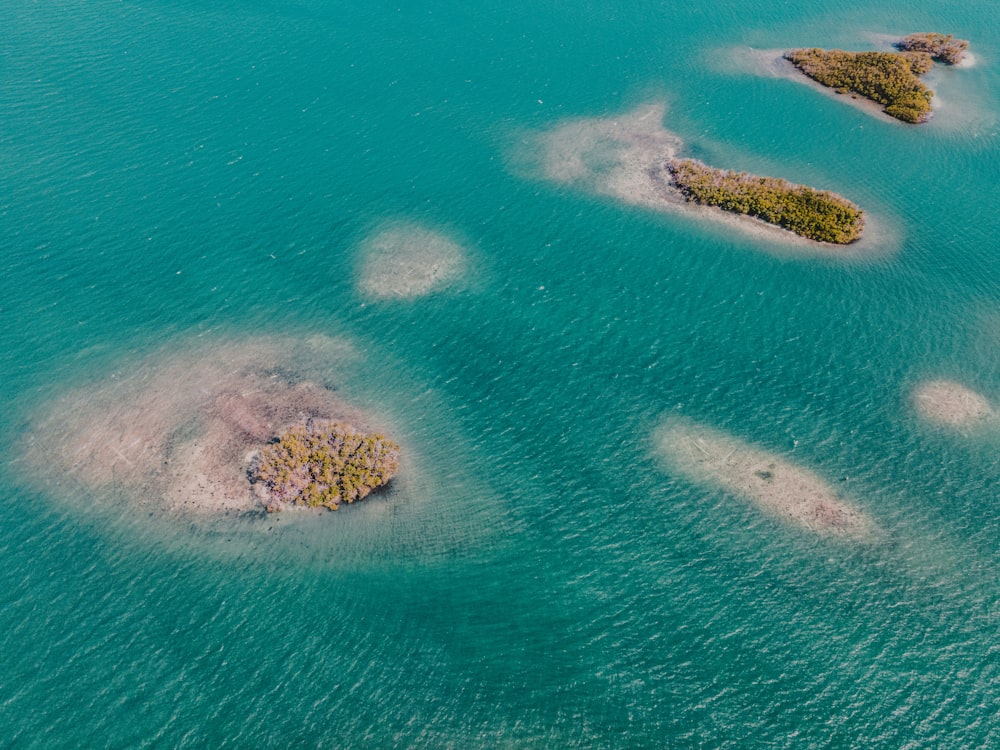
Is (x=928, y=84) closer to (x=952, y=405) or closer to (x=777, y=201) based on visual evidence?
(x=777, y=201)

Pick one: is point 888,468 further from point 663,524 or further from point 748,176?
point 748,176

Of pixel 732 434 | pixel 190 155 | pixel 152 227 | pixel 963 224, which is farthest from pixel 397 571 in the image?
pixel 963 224

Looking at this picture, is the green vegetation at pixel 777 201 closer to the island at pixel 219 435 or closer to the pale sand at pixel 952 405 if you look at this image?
the pale sand at pixel 952 405

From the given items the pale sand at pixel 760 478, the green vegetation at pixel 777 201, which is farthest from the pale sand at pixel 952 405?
the green vegetation at pixel 777 201

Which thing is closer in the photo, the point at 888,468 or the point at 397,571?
the point at 397,571

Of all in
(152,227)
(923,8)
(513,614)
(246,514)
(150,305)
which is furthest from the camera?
(923,8)

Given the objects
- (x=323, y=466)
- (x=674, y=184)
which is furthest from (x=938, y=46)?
(x=323, y=466)
